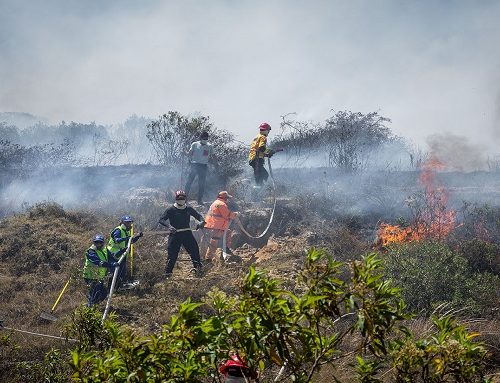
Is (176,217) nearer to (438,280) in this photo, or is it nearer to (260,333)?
(438,280)

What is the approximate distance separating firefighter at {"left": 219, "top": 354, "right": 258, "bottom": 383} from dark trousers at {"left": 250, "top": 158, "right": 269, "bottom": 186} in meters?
10.5

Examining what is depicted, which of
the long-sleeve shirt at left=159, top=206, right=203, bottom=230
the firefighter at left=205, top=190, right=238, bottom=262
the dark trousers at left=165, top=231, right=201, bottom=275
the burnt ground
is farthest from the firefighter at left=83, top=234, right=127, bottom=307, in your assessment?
the firefighter at left=205, top=190, right=238, bottom=262

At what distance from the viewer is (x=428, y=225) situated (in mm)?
12156

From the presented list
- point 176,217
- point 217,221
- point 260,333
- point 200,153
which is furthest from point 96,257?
point 260,333

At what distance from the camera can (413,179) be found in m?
16.8

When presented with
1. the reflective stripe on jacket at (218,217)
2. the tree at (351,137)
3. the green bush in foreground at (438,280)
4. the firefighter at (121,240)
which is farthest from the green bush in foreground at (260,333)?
the tree at (351,137)

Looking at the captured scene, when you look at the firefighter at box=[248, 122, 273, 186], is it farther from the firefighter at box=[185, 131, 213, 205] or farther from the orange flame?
the orange flame

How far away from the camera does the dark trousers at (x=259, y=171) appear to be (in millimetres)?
13339

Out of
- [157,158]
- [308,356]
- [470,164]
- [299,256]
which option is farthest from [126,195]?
[470,164]

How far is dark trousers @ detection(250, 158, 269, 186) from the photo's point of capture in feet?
43.8

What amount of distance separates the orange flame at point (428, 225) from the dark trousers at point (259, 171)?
10.8 feet

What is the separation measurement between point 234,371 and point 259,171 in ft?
36.3

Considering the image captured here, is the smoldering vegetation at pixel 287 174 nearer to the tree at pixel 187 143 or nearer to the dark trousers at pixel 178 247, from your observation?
the tree at pixel 187 143

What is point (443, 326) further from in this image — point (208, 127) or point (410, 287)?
point (208, 127)
